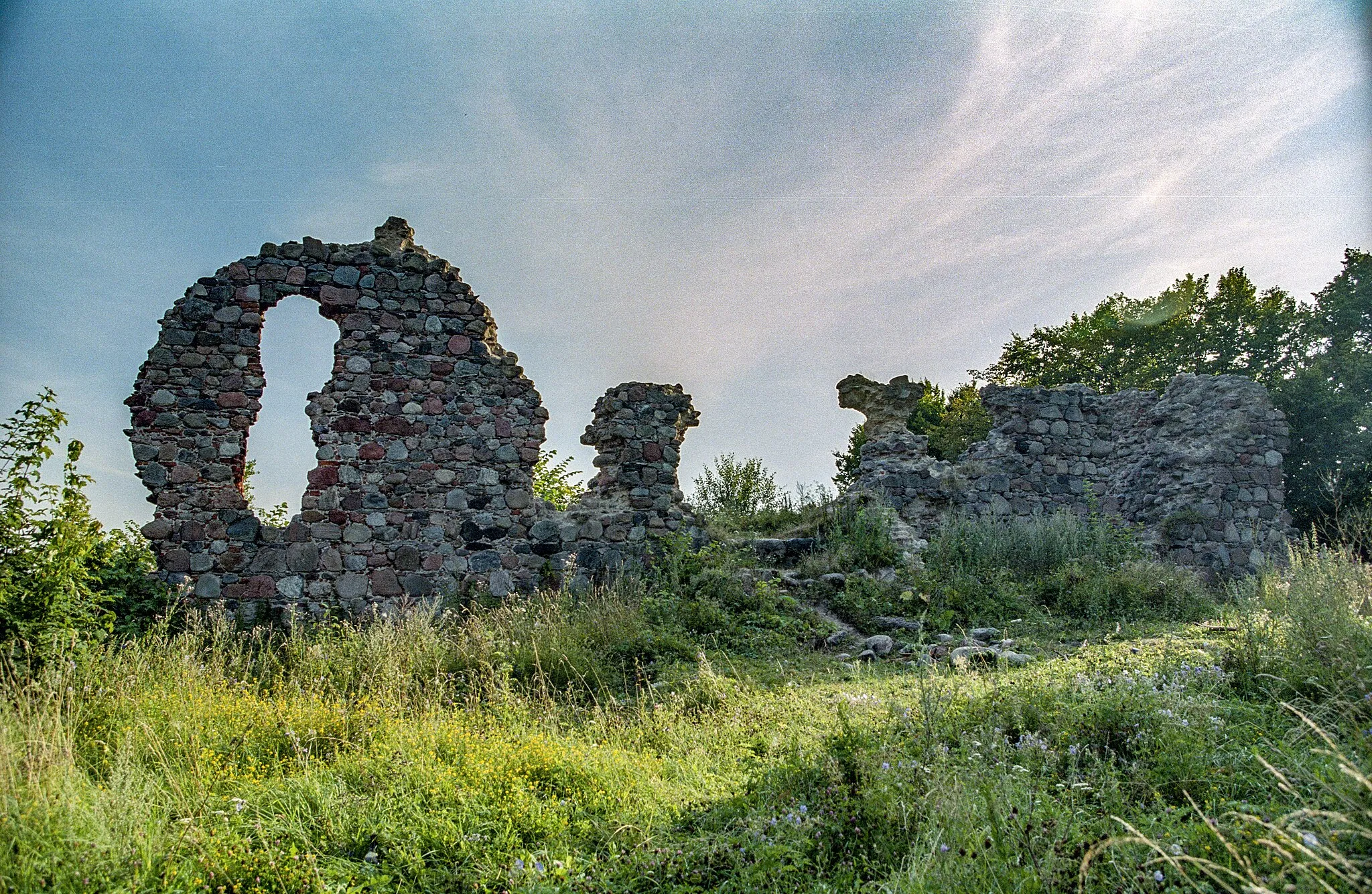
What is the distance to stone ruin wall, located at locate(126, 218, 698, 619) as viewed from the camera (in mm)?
9258

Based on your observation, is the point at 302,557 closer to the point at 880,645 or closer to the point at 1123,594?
the point at 880,645

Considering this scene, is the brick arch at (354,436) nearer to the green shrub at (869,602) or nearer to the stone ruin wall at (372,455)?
the stone ruin wall at (372,455)

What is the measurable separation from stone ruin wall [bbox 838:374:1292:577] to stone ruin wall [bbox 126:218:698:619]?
16.6 feet

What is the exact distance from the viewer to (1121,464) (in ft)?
46.7

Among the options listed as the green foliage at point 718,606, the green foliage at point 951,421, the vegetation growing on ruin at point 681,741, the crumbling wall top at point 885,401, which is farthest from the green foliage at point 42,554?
the green foliage at point 951,421

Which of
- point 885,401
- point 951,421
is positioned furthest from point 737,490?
point 951,421

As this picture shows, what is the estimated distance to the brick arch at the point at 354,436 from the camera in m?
9.25

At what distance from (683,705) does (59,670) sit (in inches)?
180

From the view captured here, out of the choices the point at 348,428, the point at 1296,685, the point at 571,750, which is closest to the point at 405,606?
the point at 348,428

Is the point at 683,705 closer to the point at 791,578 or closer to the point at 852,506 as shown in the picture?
the point at 791,578

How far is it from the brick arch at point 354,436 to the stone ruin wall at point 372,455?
2 cm

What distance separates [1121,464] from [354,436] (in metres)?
12.8

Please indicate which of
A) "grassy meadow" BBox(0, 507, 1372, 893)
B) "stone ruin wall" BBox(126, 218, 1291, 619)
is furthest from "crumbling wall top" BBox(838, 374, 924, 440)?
"grassy meadow" BBox(0, 507, 1372, 893)

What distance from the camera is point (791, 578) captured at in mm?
10438
